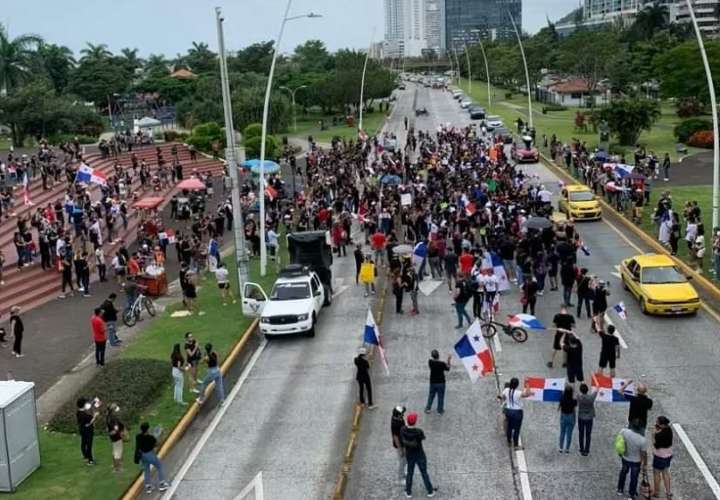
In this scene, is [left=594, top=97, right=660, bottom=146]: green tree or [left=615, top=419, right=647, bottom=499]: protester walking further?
[left=594, top=97, right=660, bottom=146]: green tree

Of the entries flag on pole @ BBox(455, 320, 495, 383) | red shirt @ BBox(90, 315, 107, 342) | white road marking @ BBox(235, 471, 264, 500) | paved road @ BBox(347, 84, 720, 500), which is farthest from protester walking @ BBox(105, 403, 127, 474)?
flag on pole @ BBox(455, 320, 495, 383)

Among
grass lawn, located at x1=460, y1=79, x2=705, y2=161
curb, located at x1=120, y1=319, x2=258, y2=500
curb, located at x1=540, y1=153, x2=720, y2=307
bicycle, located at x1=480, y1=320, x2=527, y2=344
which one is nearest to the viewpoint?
curb, located at x1=120, y1=319, x2=258, y2=500

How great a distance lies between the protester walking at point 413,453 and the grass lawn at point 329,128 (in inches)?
2679

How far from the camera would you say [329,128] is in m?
97.7

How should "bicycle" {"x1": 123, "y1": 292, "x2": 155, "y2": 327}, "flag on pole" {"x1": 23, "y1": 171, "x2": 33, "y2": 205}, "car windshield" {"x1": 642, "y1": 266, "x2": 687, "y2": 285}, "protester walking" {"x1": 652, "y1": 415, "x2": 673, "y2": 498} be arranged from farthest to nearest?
1. "flag on pole" {"x1": 23, "y1": 171, "x2": 33, "y2": 205}
2. "bicycle" {"x1": 123, "y1": 292, "x2": 155, "y2": 327}
3. "car windshield" {"x1": 642, "y1": 266, "x2": 687, "y2": 285}
4. "protester walking" {"x1": 652, "y1": 415, "x2": 673, "y2": 498}

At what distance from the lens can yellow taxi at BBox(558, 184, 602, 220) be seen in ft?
122

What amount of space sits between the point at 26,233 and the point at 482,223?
16641 mm

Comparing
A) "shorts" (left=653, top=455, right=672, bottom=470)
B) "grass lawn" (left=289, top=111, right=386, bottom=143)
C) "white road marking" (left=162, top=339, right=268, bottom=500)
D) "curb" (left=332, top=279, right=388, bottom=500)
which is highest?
"grass lawn" (left=289, top=111, right=386, bottom=143)

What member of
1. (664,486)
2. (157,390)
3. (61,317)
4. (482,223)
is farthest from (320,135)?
(664,486)

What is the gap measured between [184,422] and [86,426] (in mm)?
2633

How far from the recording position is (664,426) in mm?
13336

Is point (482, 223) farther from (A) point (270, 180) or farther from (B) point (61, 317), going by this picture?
(A) point (270, 180)

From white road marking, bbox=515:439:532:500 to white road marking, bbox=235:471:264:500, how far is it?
4.32 m

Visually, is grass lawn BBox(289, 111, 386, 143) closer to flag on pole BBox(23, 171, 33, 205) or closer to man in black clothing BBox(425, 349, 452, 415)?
flag on pole BBox(23, 171, 33, 205)
